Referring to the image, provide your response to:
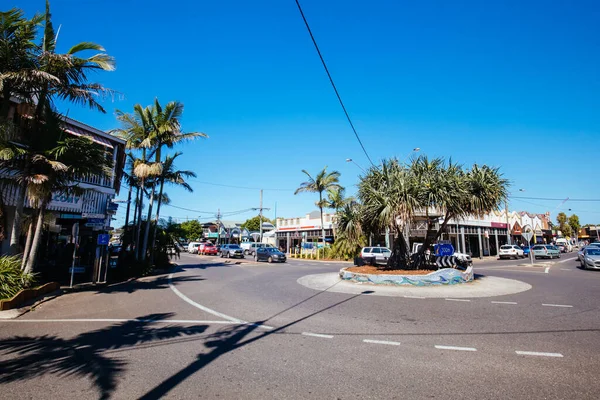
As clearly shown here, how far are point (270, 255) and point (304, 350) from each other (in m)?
28.3

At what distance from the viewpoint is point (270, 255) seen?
111ft

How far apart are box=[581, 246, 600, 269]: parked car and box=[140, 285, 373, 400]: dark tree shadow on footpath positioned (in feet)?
75.6

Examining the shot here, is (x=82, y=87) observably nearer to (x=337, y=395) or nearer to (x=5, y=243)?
(x=5, y=243)

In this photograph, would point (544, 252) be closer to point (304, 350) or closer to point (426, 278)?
point (426, 278)

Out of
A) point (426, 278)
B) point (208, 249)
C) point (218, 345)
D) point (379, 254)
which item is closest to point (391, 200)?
point (426, 278)

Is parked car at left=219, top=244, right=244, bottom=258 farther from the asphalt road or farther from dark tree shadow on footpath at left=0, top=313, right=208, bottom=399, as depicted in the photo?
dark tree shadow on footpath at left=0, top=313, right=208, bottom=399

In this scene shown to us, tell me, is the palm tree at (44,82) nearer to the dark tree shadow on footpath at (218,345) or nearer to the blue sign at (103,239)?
the blue sign at (103,239)

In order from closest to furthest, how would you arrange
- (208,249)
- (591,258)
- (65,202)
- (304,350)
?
(304,350)
(65,202)
(591,258)
(208,249)

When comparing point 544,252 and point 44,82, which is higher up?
point 44,82

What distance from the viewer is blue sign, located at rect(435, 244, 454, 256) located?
17.5 meters

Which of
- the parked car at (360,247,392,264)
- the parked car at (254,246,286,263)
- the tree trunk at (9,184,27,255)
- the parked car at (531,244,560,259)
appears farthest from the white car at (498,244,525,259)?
the tree trunk at (9,184,27,255)

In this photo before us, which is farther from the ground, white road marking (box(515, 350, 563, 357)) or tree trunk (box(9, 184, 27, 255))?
tree trunk (box(9, 184, 27, 255))

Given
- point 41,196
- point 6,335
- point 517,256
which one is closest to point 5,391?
point 6,335

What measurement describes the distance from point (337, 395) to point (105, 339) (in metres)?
4.73
